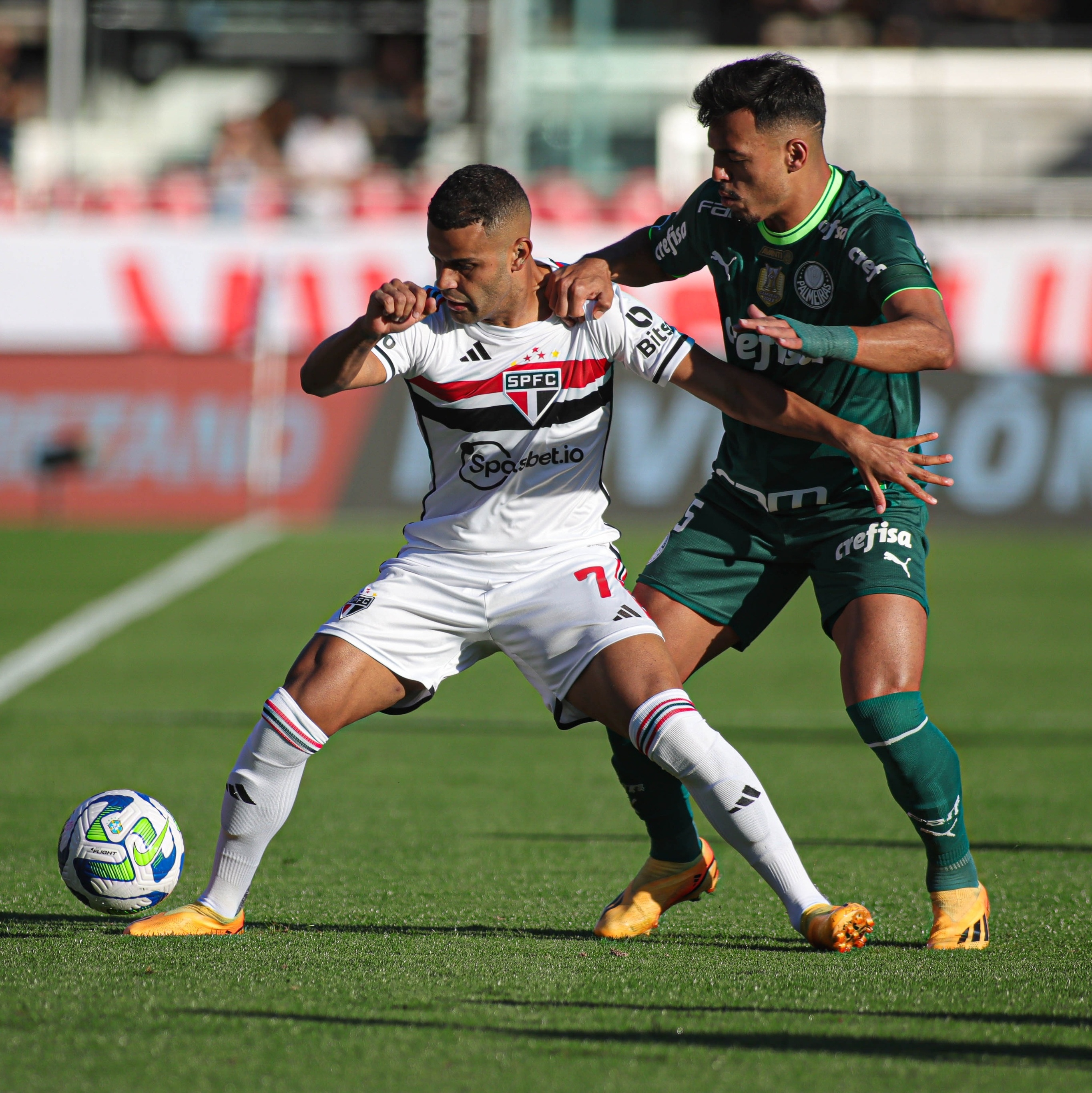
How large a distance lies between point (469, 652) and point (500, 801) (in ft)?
8.30

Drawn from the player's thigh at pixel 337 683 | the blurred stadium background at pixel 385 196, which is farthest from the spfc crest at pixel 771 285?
the blurred stadium background at pixel 385 196

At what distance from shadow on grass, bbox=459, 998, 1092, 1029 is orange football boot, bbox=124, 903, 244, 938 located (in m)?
1.03

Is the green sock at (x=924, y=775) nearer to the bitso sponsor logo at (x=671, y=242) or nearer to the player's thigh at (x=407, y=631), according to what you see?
the player's thigh at (x=407, y=631)

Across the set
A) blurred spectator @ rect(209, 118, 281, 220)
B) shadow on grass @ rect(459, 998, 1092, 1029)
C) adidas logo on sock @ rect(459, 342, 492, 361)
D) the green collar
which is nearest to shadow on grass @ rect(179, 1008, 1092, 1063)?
shadow on grass @ rect(459, 998, 1092, 1029)

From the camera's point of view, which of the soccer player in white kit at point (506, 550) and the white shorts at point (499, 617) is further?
the white shorts at point (499, 617)

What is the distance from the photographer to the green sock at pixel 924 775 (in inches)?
174

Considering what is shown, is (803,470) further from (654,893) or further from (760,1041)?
(760,1041)

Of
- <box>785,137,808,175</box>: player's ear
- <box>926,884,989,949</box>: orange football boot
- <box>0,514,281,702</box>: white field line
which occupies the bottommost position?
<box>0,514,281,702</box>: white field line

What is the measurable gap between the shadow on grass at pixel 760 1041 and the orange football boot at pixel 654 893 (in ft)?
3.74

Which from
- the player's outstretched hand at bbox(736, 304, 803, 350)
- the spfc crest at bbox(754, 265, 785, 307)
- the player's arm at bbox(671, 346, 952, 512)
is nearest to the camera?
the player's outstretched hand at bbox(736, 304, 803, 350)

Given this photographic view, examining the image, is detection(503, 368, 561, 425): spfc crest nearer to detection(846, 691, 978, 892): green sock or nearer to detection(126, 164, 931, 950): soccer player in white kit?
detection(126, 164, 931, 950): soccer player in white kit

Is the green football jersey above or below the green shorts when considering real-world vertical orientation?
above

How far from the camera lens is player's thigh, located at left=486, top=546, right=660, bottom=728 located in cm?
441

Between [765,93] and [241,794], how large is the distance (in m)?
2.41
